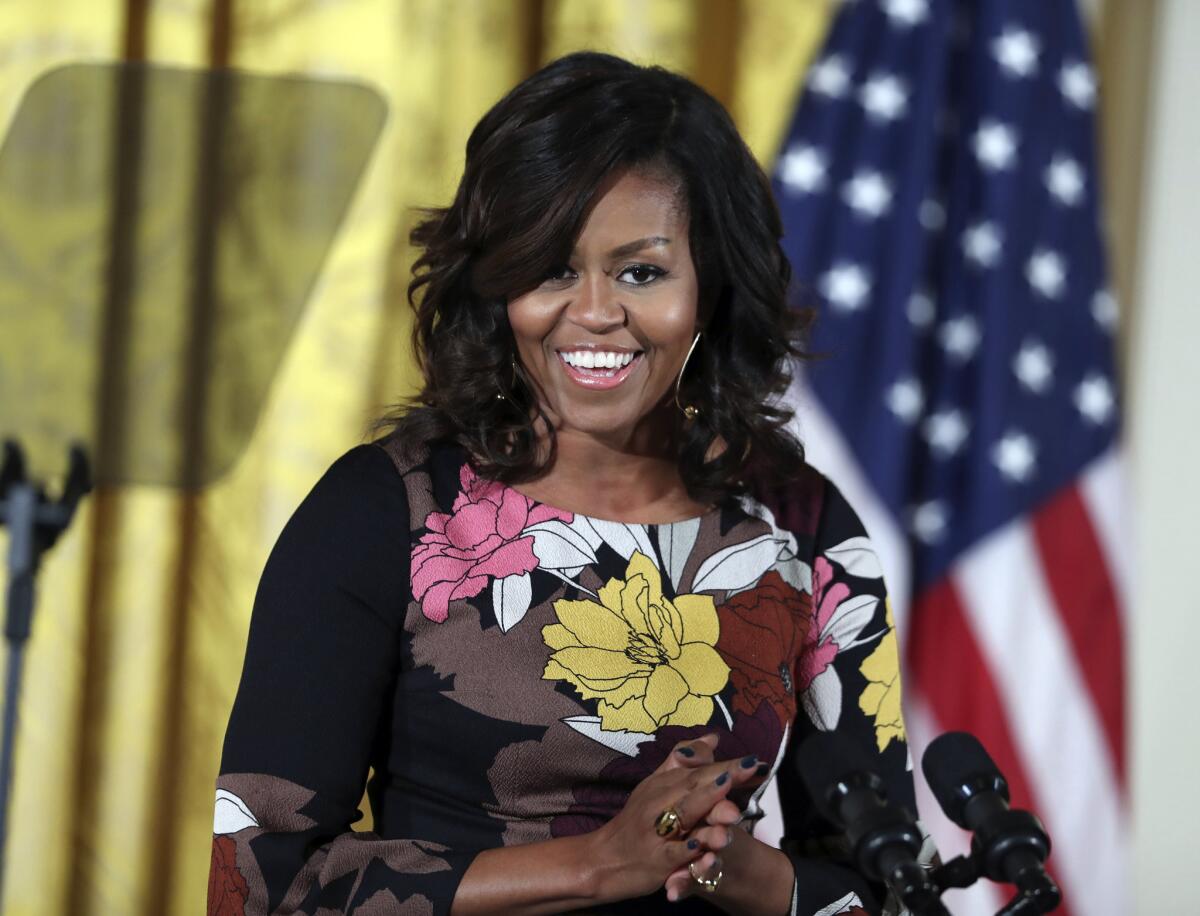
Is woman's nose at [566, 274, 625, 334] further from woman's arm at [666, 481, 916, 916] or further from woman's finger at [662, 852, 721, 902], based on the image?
woman's finger at [662, 852, 721, 902]

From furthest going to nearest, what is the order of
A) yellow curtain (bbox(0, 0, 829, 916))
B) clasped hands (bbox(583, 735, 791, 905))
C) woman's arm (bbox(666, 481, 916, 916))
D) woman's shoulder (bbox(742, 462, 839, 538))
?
yellow curtain (bbox(0, 0, 829, 916))
woman's shoulder (bbox(742, 462, 839, 538))
woman's arm (bbox(666, 481, 916, 916))
clasped hands (bbox(583, 735, 791, 905))

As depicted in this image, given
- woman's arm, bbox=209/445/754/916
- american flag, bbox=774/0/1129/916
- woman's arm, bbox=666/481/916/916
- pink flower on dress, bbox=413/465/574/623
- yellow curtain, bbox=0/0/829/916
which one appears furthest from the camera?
american flag, bbox=774/0/1129/916

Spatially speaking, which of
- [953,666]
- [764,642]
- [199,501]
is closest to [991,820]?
[764,642]

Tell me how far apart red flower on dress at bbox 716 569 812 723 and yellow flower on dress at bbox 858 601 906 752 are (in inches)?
3.2

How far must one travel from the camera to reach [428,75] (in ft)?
8.41

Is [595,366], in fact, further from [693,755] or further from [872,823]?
[872,823]

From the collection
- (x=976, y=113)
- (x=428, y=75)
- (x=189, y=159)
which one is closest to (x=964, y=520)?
(x=976, y=113)

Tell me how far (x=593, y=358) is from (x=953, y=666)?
5.28 feet

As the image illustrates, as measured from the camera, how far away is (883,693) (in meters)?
1.60

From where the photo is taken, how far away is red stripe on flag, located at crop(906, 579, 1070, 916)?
Result: 286cm

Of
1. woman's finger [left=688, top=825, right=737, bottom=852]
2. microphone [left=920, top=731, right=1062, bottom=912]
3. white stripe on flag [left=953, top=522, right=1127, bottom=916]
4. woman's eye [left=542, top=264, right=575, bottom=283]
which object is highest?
woman's eye [left=542, top=264, right=575, bottom=283]

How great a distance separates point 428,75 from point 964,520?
1347 millimetres

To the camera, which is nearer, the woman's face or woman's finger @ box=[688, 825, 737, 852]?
Answer: woman's finger @ box=[688, 825, 737, 852]

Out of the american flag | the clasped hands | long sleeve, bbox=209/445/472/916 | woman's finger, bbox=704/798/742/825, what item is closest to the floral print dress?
long sleeve, bbox=209/445/472/916
